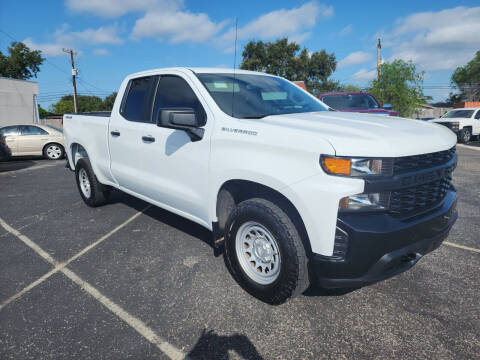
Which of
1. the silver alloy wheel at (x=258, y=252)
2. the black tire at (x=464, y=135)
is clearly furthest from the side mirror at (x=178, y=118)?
the black tire at (x=464, y=135)

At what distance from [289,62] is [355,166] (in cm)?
4962

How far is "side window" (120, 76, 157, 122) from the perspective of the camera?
3857 mm

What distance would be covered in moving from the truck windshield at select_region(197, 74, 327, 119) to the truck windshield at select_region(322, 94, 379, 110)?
6.63 metres

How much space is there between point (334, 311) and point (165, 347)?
4.29ft

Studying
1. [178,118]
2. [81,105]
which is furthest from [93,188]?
[81,105]

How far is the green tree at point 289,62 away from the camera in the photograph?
4672 centimetres

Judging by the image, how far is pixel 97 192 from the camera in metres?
5.18

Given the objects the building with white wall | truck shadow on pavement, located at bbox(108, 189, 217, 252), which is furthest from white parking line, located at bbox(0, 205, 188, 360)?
the building with white wall

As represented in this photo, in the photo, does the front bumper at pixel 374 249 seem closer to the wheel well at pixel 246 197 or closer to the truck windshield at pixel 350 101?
the wheel well at pixel 246 197

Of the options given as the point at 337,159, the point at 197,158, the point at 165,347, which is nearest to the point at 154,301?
the point at 165,347

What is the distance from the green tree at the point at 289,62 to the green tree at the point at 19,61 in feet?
86.0

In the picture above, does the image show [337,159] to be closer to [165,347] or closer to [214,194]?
[214,194]

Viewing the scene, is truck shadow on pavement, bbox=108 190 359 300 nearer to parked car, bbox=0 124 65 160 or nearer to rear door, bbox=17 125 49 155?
parked car, bbox=0 124 65 160

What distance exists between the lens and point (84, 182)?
5547mm
